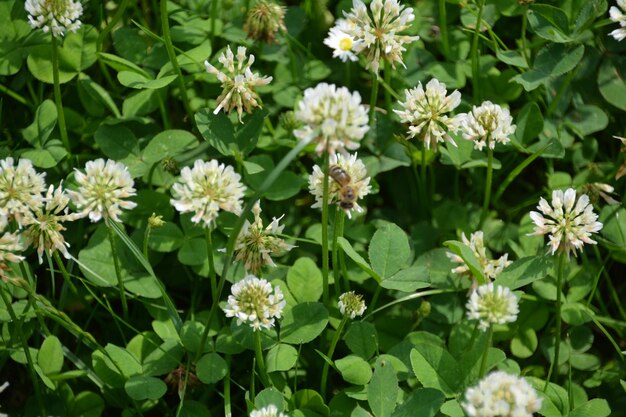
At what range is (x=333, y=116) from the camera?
6.11 ft

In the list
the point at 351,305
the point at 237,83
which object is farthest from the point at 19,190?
the point at 351,305

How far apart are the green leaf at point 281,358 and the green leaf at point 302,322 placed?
22mm

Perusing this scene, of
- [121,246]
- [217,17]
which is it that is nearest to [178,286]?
[121,246]

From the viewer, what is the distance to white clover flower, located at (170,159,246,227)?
6.54 ft

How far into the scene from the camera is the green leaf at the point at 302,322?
2.34m

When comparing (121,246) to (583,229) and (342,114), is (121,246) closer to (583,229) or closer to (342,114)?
(342,114)

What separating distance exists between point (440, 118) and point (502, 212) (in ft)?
2.56

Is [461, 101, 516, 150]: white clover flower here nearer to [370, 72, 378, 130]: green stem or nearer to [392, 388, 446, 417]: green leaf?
[370, 72, 378, 130]: green stem

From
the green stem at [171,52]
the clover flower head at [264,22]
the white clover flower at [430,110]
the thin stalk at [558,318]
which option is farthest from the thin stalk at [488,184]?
the green stem at [171,52]

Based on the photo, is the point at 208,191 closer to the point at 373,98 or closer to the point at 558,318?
the point at 373,98

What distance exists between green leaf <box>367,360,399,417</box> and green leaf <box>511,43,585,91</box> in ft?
3.64

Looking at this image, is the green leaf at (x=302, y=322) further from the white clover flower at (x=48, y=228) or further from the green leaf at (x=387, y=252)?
the white clover flower at (x=48, y=228)

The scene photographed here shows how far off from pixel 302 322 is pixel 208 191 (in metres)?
0.56

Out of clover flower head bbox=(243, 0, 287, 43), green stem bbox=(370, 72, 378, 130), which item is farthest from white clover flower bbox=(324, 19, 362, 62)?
clover flower head bbox=(243, 0, 287, 43)
